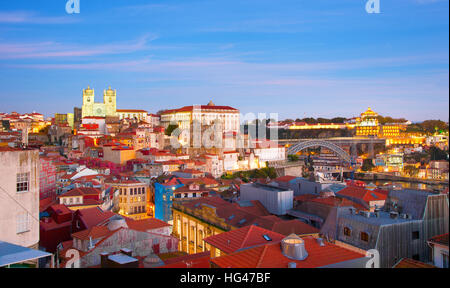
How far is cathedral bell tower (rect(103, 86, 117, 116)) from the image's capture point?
4084cm

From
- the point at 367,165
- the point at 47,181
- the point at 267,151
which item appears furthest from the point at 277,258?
the point at 367,165

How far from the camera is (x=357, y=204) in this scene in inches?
321

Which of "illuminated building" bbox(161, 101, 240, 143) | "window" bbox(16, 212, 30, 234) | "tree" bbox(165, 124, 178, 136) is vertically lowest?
"window" bbox(16, 212, 30, 234)

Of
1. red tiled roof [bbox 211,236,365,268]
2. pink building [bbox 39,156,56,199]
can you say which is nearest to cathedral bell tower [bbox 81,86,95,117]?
pink building [bbox 39,156,56,199]

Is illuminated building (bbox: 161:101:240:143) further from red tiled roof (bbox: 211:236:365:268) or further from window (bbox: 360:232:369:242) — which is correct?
red tiled roof (bbox: 211:236:365:268)

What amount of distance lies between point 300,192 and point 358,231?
17.1ft

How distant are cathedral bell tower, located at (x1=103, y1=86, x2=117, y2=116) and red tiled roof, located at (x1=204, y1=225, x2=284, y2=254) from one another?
1482 inches

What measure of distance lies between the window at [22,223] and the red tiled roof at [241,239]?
2087 mm

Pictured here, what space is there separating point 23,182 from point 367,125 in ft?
157

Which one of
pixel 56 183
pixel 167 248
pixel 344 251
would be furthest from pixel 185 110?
pixel 344 251

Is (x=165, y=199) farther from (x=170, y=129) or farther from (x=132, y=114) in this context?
(x=132, y=114)

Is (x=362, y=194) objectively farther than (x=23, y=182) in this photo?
Yes

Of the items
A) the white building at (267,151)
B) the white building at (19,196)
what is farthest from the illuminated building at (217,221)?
the white building at (267,151)

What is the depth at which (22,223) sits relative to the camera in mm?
4094
